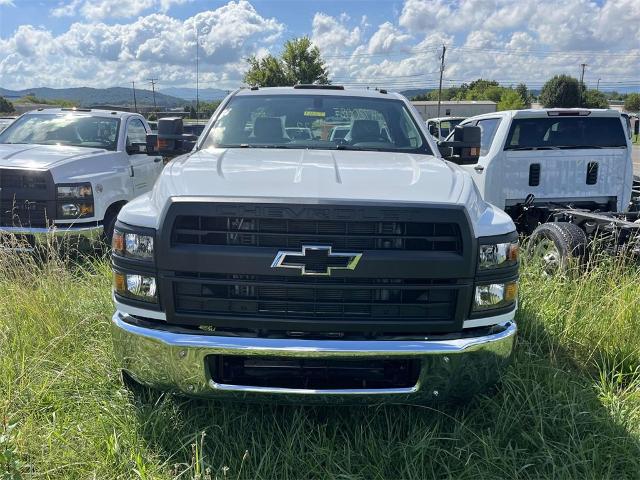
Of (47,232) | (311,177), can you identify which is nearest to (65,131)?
(47,232)

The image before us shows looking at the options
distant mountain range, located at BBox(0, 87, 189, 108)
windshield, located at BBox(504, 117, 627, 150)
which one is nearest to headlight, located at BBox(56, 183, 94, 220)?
windshield, located at BBox(504, 117, 627, 150)

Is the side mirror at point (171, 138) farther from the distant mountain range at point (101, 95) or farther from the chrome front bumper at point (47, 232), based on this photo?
the distant mountain range at point (101, 95)

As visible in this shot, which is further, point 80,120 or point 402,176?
point 80,120

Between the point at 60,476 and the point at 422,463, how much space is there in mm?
1697

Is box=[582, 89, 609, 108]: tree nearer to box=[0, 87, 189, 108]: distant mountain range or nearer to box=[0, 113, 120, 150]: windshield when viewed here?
box=[0, 87, 189, 108]: distant mountain range

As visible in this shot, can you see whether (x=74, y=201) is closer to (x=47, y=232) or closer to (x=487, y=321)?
(x=47, y=232)

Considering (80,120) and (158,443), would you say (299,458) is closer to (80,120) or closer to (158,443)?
(158,443)

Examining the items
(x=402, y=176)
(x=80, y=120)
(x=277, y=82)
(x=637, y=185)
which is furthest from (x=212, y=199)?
(x=277, y=82)

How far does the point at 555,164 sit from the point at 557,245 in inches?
70.2

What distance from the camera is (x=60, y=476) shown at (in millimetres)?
2568

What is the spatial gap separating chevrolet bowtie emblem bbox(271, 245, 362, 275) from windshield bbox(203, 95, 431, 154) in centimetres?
151

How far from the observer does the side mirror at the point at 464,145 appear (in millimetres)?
4051

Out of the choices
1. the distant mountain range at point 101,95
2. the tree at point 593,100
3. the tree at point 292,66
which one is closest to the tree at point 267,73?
the tree at point 292,66

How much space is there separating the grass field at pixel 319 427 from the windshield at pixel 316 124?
165 centimetres
